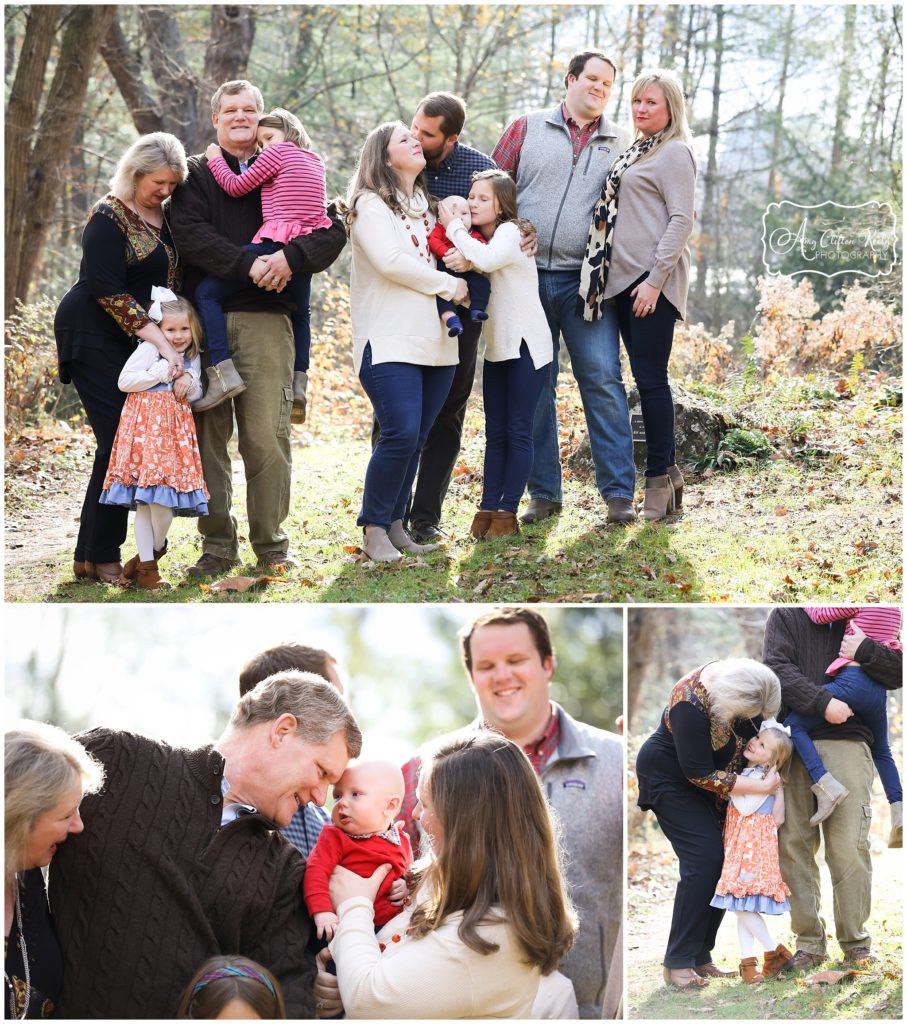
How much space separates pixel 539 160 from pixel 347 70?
1114 centimetres

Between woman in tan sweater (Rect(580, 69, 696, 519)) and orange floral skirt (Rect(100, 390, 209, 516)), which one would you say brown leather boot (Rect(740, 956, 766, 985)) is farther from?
orange floral skirt (Rect(100, 390, 209, 516))

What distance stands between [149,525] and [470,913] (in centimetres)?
254

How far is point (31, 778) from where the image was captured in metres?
3.09

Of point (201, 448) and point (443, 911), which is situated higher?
point (201, 448)

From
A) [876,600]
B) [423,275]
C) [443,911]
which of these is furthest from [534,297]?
[443,911]

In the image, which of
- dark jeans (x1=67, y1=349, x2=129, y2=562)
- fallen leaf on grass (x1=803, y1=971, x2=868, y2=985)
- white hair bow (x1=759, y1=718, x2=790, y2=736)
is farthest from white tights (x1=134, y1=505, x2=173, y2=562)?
fallen leaf on grass (x1=803, y1=971, x2=868, y2=985)

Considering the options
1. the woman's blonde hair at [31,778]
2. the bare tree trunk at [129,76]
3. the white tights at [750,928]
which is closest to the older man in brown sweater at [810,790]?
the white tights at [750,928]

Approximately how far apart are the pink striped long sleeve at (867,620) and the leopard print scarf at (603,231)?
1808mm

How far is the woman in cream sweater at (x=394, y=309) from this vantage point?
485 cm

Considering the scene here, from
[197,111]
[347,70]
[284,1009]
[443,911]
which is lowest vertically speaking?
[284,1009]

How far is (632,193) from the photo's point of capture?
5.27 meters

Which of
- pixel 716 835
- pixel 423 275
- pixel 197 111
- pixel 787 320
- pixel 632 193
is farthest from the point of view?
pixel 197 111

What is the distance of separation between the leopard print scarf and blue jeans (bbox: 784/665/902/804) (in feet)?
6.82

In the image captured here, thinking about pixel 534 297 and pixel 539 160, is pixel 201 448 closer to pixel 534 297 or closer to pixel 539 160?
pixel 534 297
